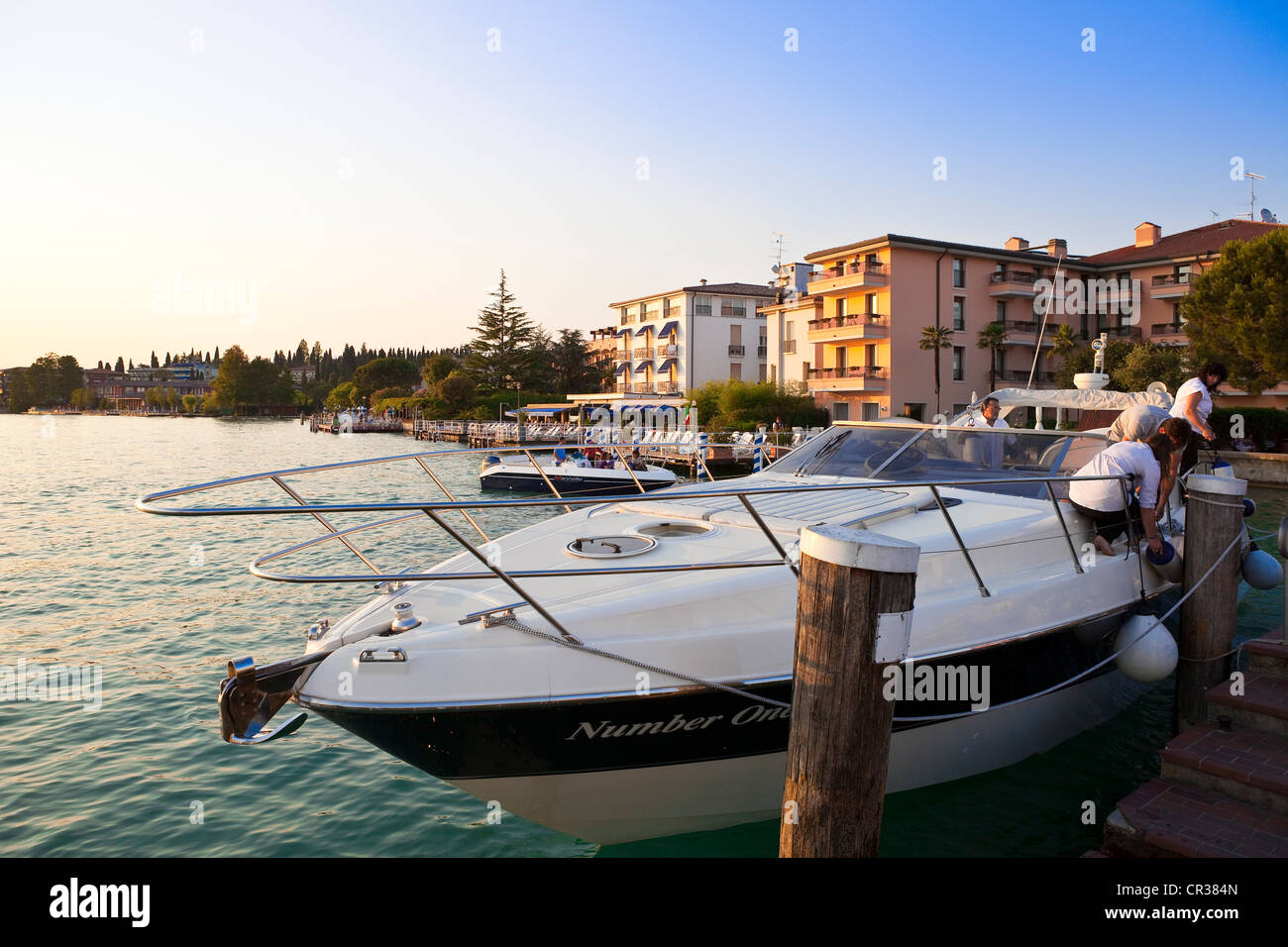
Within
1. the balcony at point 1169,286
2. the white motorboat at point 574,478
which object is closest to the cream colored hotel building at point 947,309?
the balcony at point 1169,286

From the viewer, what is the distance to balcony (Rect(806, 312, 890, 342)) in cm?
3825

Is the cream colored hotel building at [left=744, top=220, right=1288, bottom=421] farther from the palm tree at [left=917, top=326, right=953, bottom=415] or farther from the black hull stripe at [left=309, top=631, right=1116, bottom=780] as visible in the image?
the black hull stripe at [left=309, top=631, right=1116, bottom=780]

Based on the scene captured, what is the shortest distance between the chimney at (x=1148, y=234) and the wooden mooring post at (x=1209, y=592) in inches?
1807

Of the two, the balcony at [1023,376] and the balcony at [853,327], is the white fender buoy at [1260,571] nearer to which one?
the balcony at [853,327]

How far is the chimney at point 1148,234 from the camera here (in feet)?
140

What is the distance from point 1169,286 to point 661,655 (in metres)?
43.9

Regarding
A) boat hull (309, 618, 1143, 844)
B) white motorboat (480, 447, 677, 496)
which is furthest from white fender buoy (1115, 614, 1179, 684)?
white motorboat (480, 447, 677, 496)

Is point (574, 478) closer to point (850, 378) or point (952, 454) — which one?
point (952, 454)

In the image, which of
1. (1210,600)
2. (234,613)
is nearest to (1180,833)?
(1210,600)

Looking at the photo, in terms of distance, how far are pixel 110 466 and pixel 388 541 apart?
25.3 metres

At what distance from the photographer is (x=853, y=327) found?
3869cm

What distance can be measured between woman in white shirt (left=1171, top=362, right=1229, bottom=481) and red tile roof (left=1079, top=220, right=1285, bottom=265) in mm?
37870

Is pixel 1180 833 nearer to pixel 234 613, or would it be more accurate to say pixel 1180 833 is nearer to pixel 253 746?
pixel 253 746
